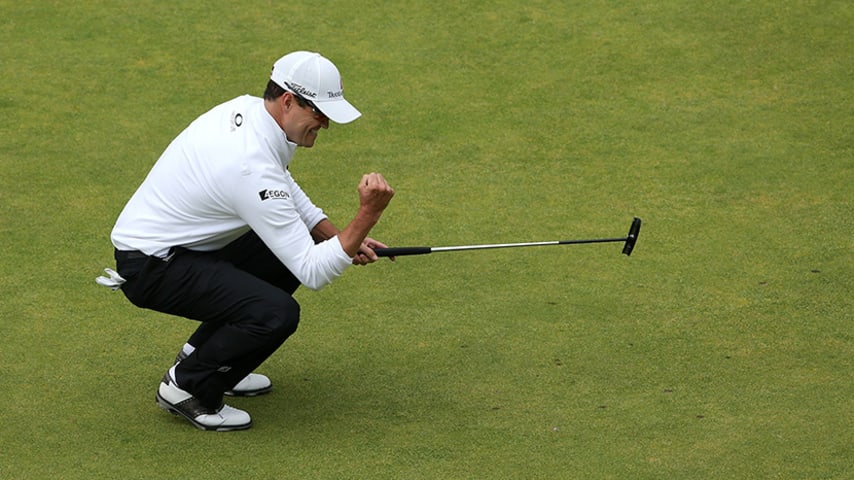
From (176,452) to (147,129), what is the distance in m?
2.91

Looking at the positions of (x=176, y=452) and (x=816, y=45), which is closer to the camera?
(x=176, y=452)

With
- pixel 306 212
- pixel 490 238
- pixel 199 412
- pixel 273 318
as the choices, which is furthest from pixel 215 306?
pixel 490 238

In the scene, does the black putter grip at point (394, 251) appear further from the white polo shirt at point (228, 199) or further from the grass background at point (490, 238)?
the grass background at point (490, 238)

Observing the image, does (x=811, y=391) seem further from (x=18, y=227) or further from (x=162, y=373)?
(x=18, y=227)

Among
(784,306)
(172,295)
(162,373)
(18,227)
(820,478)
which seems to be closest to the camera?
(820,478)

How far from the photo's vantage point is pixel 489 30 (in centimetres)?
771

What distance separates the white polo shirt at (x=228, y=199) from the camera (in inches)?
159

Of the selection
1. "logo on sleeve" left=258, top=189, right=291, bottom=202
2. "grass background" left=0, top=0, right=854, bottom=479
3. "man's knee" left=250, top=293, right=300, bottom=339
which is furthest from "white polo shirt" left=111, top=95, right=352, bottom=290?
"grass background" left=0, top=0, right=854, bottom=479

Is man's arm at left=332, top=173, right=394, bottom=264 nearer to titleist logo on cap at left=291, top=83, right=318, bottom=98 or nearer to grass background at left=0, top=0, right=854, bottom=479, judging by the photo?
titleist logo on cap at left=291, top=83, right=318, bottom=98

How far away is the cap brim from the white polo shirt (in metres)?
0.16

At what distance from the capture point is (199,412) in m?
4.24

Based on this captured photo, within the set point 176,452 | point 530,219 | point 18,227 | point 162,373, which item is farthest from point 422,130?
point 176,452

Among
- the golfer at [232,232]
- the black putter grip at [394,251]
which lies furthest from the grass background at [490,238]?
the black putter grip at [394,251]

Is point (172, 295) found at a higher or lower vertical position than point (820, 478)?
higher
